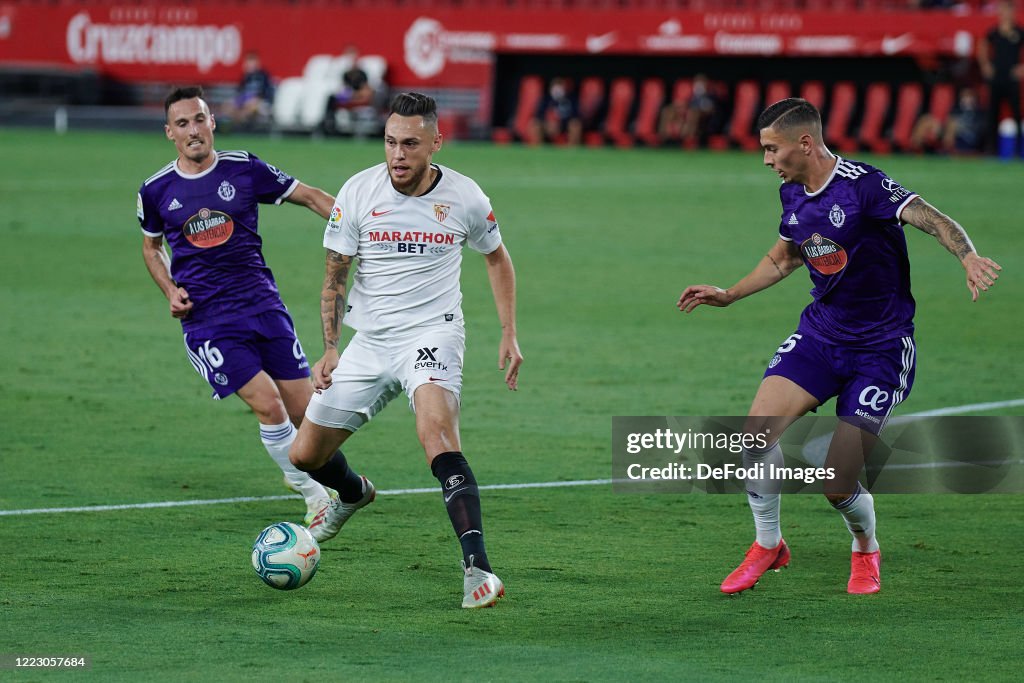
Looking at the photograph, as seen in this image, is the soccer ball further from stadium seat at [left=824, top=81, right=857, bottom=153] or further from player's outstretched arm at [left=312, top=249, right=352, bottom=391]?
stadium seat at [left=824, top=81, right=857, bottom=153]

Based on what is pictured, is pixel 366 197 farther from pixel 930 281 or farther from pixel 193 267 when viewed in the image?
pixel 930 281

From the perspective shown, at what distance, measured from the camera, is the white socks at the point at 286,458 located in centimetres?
810

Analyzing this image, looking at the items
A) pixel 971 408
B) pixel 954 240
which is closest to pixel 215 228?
pixel 954 240

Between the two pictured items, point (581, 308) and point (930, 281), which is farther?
point (930, 281)

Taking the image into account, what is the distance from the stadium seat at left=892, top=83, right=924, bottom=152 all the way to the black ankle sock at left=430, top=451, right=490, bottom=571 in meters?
26.1

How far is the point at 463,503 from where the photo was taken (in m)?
6.59

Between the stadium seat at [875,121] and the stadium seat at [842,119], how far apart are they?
11.8 inches

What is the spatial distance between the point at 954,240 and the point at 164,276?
3967 millimetres

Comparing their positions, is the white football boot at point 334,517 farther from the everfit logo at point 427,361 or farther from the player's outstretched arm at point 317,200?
the player's outstretched arm at point 317,200

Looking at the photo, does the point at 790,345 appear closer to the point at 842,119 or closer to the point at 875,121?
the point at 875,121

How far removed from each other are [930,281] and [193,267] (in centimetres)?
1012

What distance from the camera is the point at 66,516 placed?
317 inches

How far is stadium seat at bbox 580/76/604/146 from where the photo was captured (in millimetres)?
35344

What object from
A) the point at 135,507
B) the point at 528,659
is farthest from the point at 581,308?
the point at 528,659
